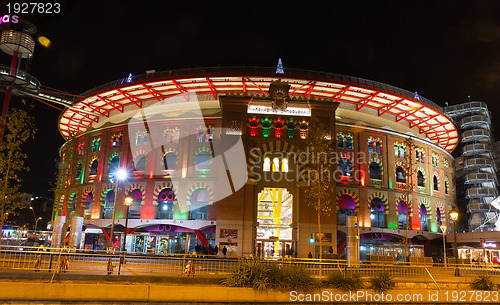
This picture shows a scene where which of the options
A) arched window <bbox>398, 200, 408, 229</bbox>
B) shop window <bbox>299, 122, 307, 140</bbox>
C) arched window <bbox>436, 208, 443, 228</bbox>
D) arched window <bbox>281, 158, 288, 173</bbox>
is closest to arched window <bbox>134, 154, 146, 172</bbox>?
arched window <bbox>281, 158, 288, 173</bbox>

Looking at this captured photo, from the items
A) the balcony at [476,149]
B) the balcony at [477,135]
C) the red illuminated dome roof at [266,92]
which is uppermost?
the balcony at [477,135]

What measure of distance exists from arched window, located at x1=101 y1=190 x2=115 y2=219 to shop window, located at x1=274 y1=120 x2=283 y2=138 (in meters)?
20.6

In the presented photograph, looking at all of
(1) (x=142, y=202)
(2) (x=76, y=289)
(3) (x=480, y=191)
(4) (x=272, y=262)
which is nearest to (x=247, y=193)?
(1) (x=142, y=202)

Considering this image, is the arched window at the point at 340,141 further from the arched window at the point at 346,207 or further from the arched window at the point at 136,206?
the arched window at the point at 136,206

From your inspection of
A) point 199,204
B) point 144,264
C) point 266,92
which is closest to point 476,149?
point 266,92

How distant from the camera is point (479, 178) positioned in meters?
69.6

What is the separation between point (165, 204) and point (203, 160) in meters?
6.49

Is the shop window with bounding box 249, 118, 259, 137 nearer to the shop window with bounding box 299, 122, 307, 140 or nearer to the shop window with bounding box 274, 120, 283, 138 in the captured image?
the shop window with bounding box 274, 120, 283, 138

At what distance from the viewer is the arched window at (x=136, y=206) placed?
152 ft

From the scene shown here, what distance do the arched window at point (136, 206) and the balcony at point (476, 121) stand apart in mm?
58640

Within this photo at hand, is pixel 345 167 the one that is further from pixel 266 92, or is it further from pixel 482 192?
pixel 482 192

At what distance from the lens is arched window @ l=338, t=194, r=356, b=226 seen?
46000 millimetres

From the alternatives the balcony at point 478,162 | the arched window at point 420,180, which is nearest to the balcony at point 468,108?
the balcony at point 478,162

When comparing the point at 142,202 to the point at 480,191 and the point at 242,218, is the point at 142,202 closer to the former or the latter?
the point at 242,218
